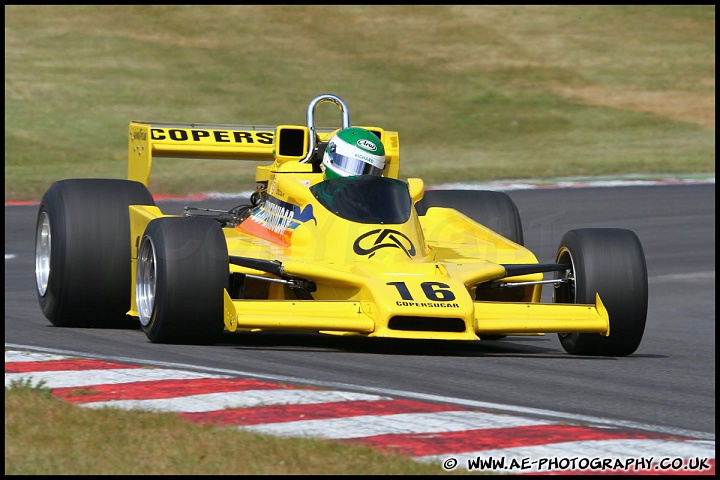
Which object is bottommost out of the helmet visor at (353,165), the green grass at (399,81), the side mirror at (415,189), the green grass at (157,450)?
the green grass at (157,450)

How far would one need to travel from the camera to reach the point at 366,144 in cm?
1062

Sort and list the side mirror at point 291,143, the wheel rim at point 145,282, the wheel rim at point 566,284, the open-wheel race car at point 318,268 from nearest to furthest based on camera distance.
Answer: the open-wheel race car at point 318,268 → the wheel rim at point 145,282 → the wheel rim at point 566,284 → the side mirror at point 291,143

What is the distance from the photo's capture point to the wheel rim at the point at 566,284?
33.2 ft

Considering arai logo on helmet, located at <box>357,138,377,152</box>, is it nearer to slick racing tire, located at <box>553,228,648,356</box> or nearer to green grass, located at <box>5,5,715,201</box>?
slick racing tire, located at <box>553,228,648,356</box>

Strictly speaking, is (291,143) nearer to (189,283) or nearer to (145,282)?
(145,282)

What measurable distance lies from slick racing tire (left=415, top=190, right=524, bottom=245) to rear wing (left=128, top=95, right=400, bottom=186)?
0.41 m

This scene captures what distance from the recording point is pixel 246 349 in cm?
950

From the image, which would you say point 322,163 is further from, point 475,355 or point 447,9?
point 447,9

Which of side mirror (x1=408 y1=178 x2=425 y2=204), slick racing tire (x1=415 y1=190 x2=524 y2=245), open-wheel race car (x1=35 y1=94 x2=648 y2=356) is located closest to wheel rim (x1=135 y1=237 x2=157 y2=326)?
open-wheel race car (x1=35 y1=94 x2=648 y2=356)

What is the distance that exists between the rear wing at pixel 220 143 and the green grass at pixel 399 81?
13350 mm

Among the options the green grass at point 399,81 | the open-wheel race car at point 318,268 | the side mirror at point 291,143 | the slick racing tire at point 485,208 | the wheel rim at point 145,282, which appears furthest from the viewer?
the green grass at point 399,81

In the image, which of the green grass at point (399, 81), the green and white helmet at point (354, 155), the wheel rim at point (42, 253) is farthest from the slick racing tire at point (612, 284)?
the green grass at point (399, 81)

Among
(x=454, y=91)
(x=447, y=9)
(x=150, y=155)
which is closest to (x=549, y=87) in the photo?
(x=454, y=91)

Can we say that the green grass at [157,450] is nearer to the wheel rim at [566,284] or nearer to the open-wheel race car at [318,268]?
the open-wheel race car at [318,268]
